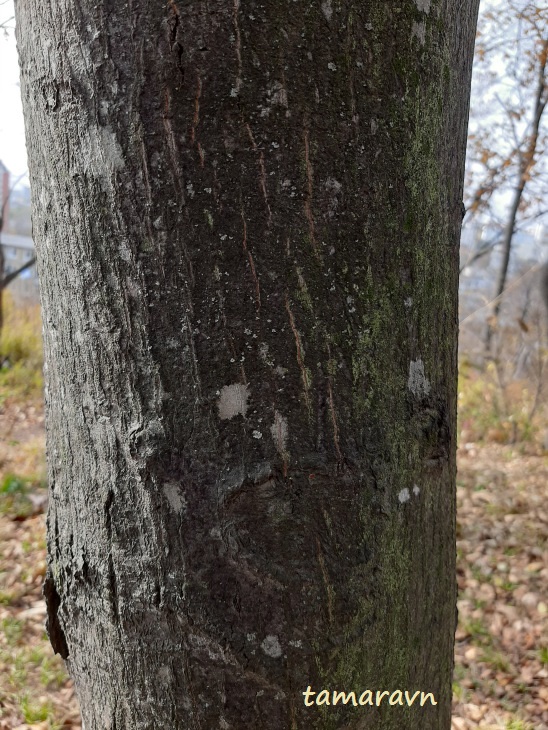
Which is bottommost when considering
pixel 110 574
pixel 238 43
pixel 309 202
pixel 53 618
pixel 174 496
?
pixel 53 618

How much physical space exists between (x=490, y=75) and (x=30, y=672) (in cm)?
623

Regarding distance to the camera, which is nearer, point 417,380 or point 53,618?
point 417,380

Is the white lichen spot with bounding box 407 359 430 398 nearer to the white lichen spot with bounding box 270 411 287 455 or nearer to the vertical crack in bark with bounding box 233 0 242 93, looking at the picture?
the white lichen spot with bounding box 270 411 287 455

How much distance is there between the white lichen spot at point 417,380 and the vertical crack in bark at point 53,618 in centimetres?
69

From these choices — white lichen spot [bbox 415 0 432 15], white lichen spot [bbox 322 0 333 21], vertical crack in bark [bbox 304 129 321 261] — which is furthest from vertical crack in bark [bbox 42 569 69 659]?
white lichen spot [bbox 415 0 432 15]

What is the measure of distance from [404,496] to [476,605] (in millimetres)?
2903

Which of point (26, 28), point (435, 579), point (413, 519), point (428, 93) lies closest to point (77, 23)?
point (26, 28)

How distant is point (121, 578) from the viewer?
2.91ft

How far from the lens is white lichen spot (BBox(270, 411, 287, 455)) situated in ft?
2.76

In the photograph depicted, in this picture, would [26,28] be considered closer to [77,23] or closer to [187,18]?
[77,23]

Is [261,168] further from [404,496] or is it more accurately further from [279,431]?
[404,496]

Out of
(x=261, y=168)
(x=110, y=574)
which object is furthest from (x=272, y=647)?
(x=261, y=168)

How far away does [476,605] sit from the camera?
342cm

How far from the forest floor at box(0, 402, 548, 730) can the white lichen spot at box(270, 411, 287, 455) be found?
217 cm
